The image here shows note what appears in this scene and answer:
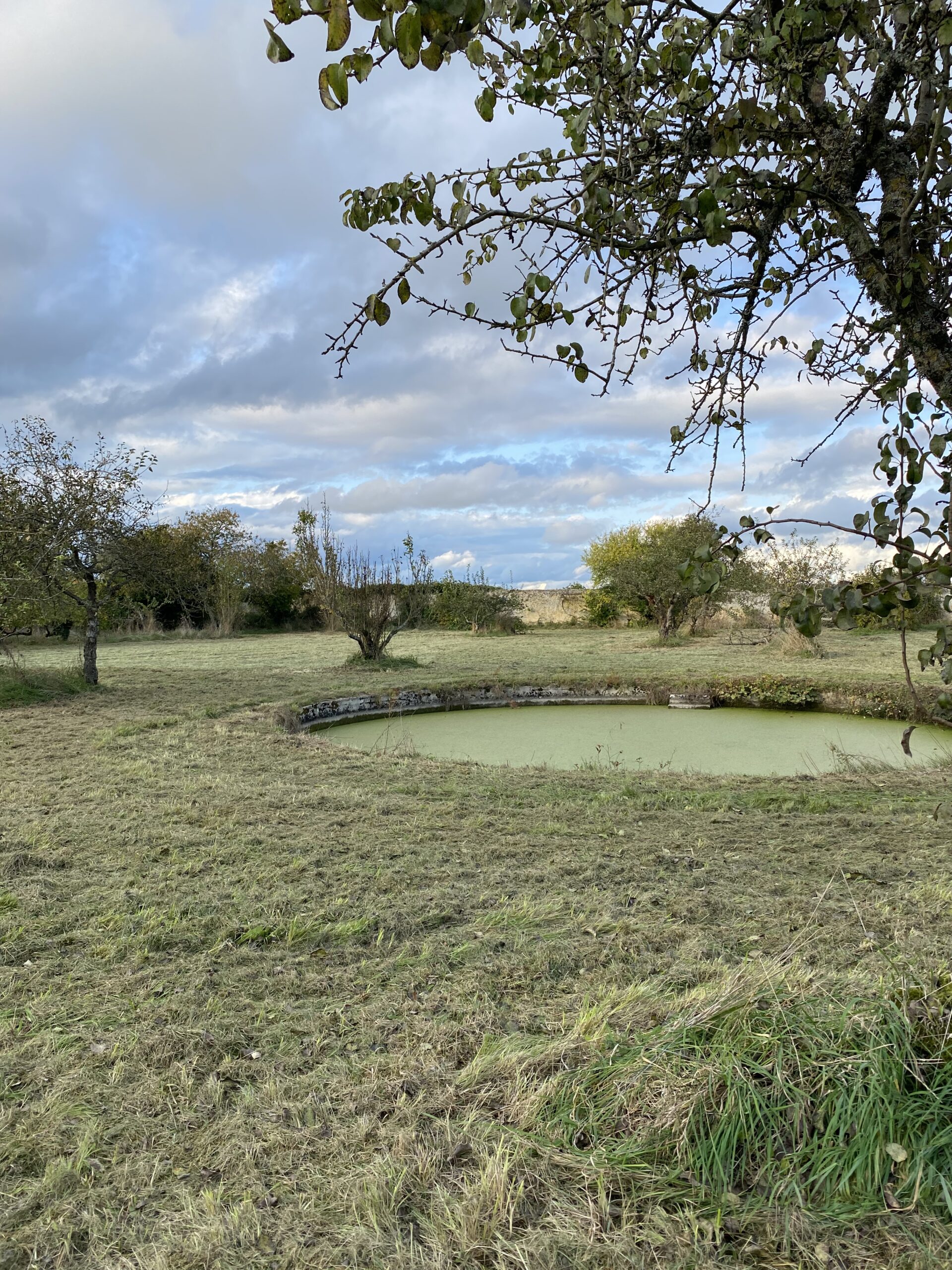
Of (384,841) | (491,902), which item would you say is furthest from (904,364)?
(384,841)

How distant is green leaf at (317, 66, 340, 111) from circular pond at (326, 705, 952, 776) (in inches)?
225

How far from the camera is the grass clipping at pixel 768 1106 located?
1.46 meters

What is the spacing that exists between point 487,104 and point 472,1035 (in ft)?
7.24

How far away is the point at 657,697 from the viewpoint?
1023 centimetres

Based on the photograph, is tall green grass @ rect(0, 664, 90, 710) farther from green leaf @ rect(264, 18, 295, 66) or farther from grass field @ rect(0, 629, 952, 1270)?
green leaf @ rect(264, 18, 295, 66)

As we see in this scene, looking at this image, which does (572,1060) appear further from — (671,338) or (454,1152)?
(671,338)

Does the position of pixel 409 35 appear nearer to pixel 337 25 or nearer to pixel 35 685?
pixel 337 25

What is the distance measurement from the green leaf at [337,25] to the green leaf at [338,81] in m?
0.09

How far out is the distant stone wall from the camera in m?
23.5

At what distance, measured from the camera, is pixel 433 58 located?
3.34ft

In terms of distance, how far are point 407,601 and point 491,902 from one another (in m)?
10.9

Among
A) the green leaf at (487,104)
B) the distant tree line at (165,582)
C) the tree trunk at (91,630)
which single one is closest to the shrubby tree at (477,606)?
the distant tree line at (165,582)

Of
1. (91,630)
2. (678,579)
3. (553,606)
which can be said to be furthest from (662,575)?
(91,630)

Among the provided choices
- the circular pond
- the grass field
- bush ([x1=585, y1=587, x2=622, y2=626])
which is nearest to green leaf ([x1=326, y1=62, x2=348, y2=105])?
the grass field
